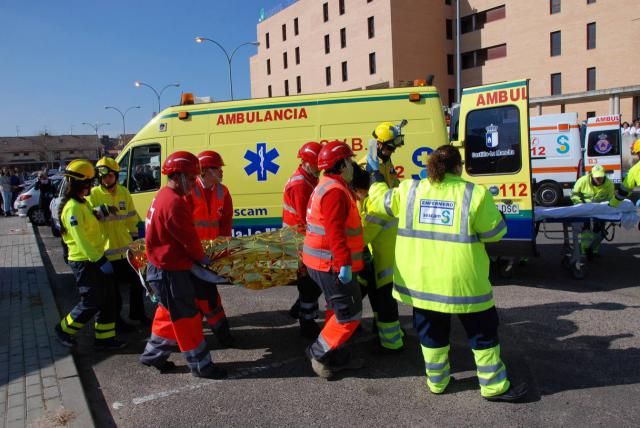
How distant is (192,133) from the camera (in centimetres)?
743

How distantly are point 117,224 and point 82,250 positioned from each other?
→ 83 cm

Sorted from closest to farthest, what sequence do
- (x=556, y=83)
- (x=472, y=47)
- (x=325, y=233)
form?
(x=325, y=233) → (x=556, y=83) → (x=472, y=47)

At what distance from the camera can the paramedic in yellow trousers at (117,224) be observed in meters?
5.45

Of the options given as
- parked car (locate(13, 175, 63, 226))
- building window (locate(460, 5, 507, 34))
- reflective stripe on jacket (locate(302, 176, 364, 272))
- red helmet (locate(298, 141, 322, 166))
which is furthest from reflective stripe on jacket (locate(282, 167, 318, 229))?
building window (locate(460, 5, 507, 34))

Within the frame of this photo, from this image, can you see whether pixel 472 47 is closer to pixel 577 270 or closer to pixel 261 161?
pixel 577 270

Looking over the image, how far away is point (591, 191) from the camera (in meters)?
8.59

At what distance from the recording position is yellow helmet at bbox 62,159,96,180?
4.68 m

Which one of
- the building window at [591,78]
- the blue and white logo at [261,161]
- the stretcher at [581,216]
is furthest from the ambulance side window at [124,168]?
the building window at [591,78]

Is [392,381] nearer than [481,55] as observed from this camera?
Yes

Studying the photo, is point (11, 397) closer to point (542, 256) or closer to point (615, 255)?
point (542, 256)

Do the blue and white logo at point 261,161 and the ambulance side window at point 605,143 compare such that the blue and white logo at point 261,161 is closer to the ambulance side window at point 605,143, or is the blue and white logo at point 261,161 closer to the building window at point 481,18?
the ambulance side window at point 605,143

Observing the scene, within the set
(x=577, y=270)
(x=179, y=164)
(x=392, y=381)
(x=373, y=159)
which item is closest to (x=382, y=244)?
(x=373, y=159)

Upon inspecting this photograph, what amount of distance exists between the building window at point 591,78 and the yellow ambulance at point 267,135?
35857 millimetres

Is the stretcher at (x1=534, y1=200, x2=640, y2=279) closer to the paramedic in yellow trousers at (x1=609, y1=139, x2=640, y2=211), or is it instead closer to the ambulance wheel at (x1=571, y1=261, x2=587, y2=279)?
the ambulance wheel at (x1=571, y1=261, x2=587, y2=279)
